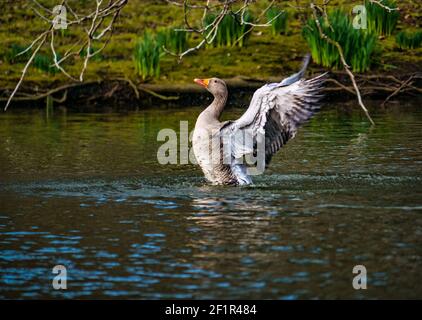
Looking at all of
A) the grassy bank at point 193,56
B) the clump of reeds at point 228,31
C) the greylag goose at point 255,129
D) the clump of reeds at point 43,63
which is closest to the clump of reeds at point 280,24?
the grassy bank at point 193,56

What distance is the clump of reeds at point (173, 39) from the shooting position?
20047 mm

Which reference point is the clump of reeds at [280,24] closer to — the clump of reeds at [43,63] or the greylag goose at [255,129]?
the clump of reeds at [43,63]

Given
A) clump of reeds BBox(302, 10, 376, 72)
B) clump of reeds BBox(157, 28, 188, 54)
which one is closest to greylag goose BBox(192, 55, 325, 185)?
clump of reeds BBox(302, 10, 376, 72)

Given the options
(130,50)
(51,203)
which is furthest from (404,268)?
(130,50)

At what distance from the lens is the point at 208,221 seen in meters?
9.78

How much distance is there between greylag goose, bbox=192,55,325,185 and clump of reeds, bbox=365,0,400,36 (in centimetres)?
955

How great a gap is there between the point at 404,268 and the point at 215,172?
4.38m

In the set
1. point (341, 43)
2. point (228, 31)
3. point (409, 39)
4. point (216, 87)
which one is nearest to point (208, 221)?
point (216, 87)

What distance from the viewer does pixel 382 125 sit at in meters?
16.6

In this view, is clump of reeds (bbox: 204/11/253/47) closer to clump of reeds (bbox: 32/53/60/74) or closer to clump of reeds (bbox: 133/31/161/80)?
clump of reeds (bbox: 133/31/161/80)

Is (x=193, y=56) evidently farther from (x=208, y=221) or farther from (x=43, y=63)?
(x=208, y=221)

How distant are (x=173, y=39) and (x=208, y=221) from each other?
34.9ft

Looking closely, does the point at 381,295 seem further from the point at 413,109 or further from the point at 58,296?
the point at 413,109

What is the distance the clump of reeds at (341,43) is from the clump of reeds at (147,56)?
9.10 feet
